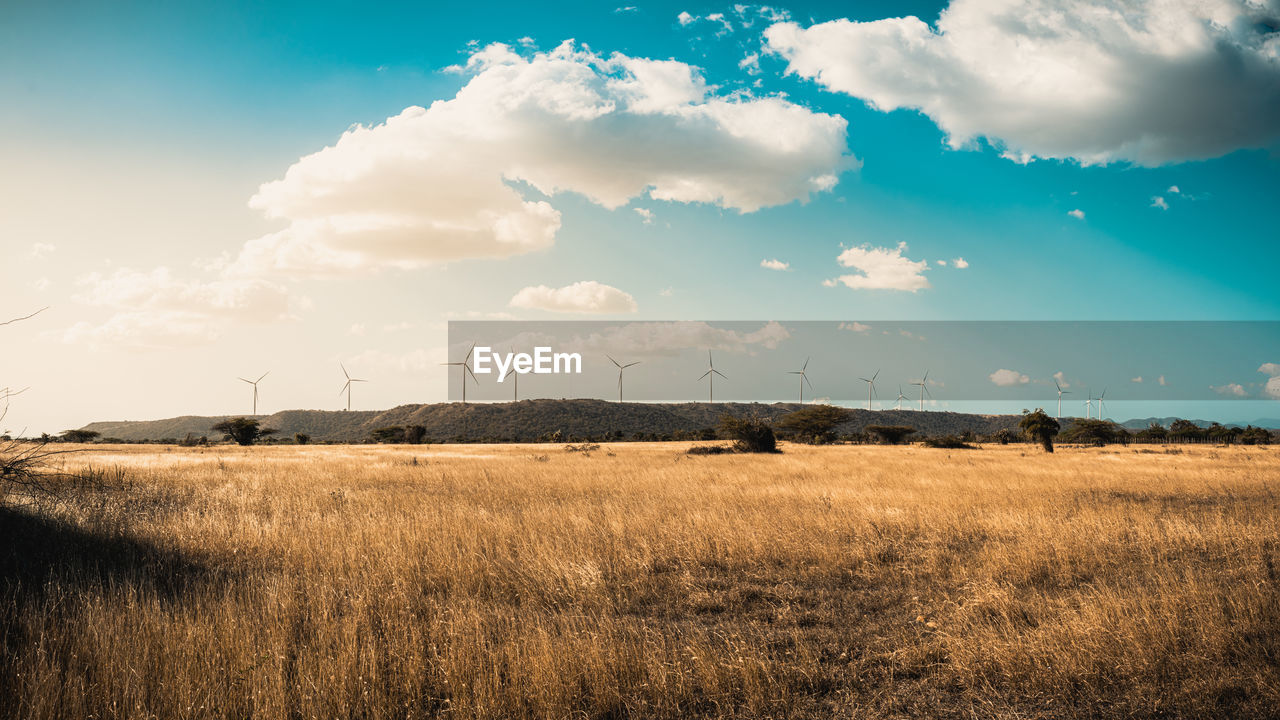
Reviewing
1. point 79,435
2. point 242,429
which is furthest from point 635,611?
point 79,435

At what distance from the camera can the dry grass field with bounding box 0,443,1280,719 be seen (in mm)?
4809

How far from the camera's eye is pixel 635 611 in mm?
7270

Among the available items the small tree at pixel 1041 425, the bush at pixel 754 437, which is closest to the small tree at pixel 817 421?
the small tree at pixel 1041 425

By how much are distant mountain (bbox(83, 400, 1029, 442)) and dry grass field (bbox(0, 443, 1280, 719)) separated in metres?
96.8

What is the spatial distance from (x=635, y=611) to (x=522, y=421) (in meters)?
116

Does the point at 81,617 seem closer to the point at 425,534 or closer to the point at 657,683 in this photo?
the point at 425,534

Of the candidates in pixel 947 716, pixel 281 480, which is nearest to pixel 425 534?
pixel 947 716

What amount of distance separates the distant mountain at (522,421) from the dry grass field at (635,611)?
9676 cm

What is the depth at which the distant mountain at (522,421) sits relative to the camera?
119 meters

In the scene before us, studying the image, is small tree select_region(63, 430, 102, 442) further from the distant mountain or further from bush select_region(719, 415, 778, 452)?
bush select_region(719, 415, 778, 452)

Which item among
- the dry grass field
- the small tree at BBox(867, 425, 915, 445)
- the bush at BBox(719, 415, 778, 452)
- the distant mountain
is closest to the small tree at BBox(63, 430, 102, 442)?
the distant mountain

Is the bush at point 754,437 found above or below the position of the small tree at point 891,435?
above

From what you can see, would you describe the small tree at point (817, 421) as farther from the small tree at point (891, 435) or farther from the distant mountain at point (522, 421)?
the distant mountain at point (522, 421)

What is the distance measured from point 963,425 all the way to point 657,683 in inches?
6537
